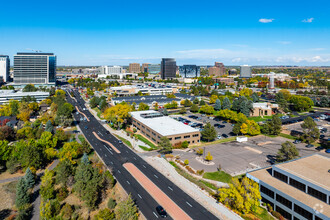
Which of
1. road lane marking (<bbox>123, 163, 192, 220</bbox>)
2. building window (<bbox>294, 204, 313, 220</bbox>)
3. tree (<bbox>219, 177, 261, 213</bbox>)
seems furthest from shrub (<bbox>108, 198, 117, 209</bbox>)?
building window (<bbox>294, 204, 313, 220</bbox>)

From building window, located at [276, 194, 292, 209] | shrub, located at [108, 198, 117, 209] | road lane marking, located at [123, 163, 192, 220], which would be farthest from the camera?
shrub, located at [108, 198, 117, 209]

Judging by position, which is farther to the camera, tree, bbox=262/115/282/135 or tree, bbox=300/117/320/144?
tree, bbox=262/115/282/135

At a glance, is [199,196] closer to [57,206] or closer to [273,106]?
[57,206]

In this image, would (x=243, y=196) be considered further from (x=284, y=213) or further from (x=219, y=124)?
(x=219, y=124)

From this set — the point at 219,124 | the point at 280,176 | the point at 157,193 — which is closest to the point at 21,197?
the point at 157,193

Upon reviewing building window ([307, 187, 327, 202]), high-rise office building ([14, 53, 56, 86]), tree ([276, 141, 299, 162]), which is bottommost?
building window ([307, 187, 327, 202])

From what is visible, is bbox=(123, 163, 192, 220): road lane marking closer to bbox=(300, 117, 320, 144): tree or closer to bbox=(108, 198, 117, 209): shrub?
bbox=(108, 198, 117, 209): shrub
